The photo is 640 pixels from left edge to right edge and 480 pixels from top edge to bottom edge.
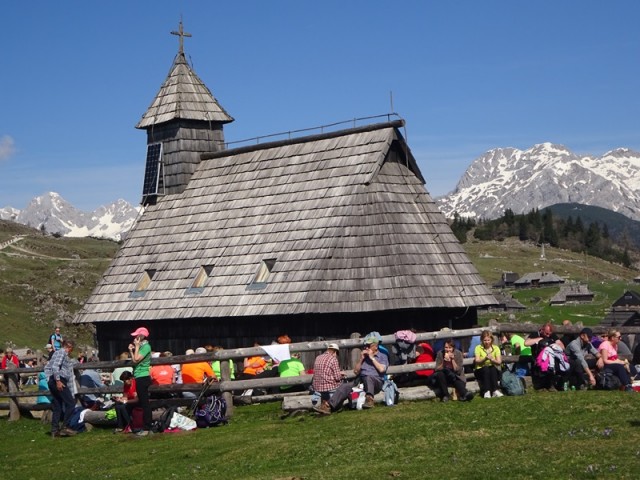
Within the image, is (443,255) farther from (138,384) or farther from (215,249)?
(138,384)

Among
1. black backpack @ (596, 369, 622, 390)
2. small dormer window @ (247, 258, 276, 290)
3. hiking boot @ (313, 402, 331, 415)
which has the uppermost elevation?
small dormer window @ (247, 258, 276, 290)

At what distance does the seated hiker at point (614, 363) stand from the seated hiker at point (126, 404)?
957 cm

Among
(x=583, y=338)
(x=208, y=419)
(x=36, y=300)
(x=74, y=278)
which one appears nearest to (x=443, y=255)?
(x=583, y=338)

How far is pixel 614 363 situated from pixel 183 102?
82.4ft

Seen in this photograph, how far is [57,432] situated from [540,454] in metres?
12.1

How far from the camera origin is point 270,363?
2672 centimetres

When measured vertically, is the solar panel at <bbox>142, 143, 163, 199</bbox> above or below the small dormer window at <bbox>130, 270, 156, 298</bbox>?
above

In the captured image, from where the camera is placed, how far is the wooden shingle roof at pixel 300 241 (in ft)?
102

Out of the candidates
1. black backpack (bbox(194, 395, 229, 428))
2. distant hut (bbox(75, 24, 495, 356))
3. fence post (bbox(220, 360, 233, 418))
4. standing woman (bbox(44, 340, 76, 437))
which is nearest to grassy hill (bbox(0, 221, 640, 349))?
distant hut (bbox(75, 24, 495, 356))

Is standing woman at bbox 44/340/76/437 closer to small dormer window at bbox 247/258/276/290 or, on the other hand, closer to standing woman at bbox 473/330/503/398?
standing woman at bbox 473/330/503/398

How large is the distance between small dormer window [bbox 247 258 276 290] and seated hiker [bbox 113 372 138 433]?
1079cm

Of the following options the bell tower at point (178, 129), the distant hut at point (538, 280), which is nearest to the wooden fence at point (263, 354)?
the bell tower at point (178, 129)

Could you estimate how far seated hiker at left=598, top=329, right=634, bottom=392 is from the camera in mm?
21375

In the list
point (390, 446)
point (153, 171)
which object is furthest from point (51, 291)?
point (390, 446)
